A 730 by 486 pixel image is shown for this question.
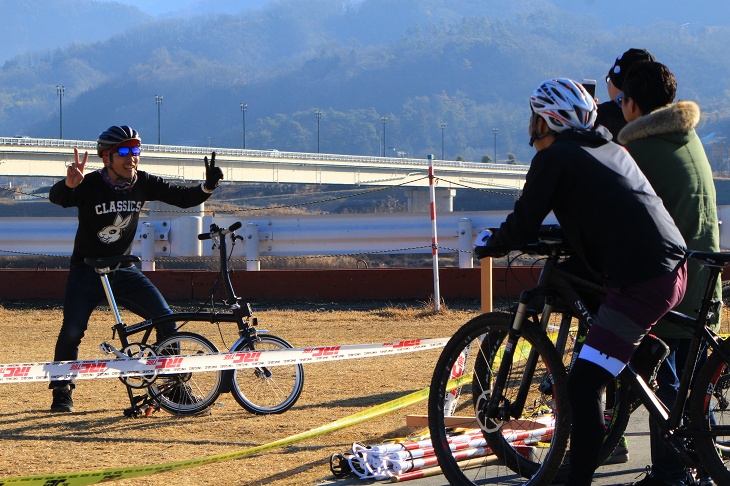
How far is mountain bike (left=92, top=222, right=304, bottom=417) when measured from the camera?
7.32m

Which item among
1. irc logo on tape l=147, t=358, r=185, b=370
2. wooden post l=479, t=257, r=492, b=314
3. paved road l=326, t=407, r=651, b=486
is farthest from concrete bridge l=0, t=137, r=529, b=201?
paved road l=326, t=407, r=651, b=486

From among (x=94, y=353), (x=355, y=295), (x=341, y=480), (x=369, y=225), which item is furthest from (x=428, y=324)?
(x=341, y=480)

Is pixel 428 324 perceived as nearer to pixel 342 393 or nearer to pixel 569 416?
pixel 342 393

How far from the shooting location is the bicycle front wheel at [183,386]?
7324 mm

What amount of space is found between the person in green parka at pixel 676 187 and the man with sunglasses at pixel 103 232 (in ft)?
11.4

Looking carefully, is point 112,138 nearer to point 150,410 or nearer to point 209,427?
point 150,410

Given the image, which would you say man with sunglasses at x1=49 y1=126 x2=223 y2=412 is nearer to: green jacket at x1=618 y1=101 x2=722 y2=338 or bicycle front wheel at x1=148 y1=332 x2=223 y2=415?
bicycle front wheel at x1=148 y1=332 x2=223 y2=415

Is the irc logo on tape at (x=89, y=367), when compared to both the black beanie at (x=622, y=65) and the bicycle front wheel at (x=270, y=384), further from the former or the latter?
the black beanie at (x=622, y=65)

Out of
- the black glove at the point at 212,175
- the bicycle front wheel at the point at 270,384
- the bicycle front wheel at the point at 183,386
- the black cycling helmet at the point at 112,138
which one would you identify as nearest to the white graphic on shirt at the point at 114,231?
the black cycling helmet at the point at 112,138

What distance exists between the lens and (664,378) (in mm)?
4957

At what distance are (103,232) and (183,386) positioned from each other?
1.29 metres

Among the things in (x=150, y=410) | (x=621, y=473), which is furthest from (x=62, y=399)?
(x=621, y=473)

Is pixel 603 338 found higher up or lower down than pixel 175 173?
lower down

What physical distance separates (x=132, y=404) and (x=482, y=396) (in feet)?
10.9
